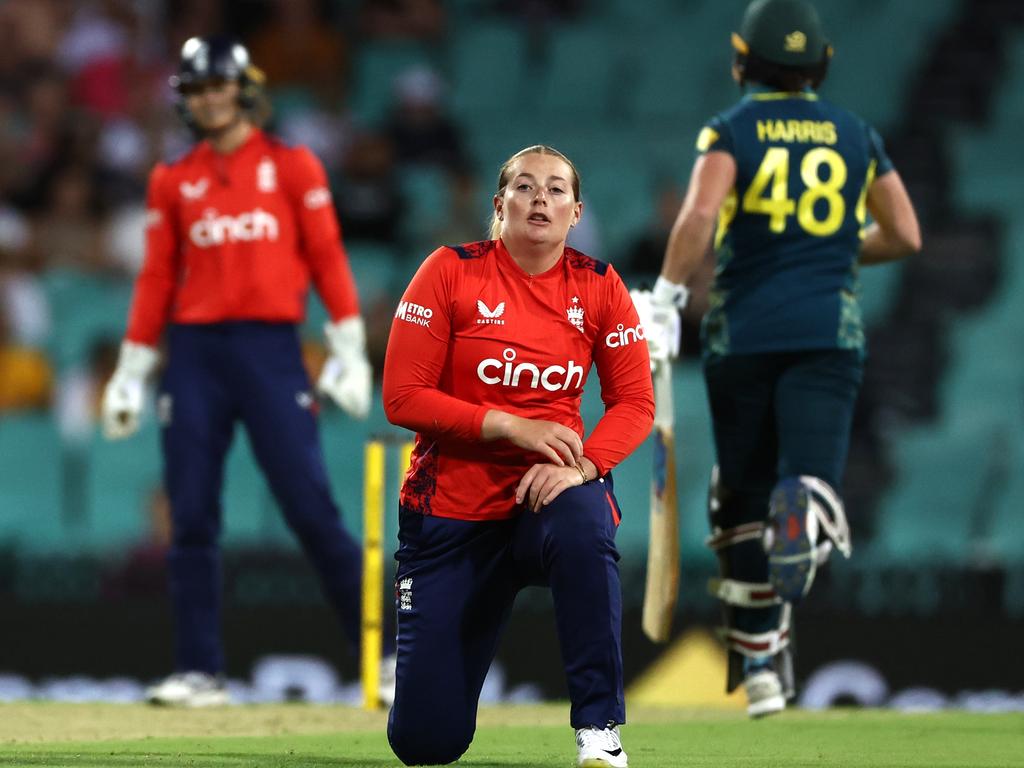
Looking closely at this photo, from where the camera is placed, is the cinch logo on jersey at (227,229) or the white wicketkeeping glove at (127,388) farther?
the white wicketkeeping glove at (127,388)

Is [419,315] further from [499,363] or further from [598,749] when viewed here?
[598,749]

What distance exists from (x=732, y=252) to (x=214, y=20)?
25.7 feet

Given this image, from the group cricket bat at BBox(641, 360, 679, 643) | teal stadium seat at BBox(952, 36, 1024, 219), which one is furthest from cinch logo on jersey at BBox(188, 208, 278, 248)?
teal stadium seat at BBox(952, 36, 1024, 219)

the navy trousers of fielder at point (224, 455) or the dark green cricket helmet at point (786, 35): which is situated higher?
the dark green cricket helmet at point (786, 35)

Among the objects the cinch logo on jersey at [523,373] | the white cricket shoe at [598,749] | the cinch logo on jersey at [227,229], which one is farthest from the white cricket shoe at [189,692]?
the white cricket shoe at [598,749]

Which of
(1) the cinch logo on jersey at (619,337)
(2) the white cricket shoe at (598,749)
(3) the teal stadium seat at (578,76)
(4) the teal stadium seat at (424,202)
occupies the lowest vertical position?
(2) the white cricket shoe at (598,749)

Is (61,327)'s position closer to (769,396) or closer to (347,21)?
(347,21)

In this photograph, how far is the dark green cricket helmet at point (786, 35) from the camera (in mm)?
5992

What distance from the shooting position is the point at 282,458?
650cm

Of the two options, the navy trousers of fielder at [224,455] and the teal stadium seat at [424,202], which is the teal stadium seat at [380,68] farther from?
the navy trousers of fielder at [224,455]

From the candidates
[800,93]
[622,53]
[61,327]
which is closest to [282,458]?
[800,93]

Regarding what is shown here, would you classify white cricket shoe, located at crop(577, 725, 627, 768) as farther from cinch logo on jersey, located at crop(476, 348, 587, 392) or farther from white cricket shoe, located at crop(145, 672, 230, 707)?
white cricket shoe, located at crop(145, 672, 230, 707)

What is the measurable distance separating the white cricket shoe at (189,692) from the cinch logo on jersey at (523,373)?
2.57 meters

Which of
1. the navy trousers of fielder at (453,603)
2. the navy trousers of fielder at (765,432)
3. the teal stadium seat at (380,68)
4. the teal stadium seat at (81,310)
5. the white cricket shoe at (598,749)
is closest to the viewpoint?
the white cricket shoe at (598,749)
